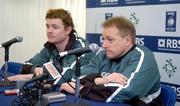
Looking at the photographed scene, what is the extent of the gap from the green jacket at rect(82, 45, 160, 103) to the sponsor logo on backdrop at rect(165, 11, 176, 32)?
749mm

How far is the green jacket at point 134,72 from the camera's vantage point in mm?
2008

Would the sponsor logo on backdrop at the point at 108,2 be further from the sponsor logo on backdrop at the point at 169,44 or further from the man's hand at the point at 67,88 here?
the man's hand at the point at 67,88

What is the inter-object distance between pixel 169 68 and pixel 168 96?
82cm

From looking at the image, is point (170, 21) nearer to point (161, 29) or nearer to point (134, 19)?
point (161, 29)

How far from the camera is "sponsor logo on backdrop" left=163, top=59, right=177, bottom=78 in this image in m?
2.92

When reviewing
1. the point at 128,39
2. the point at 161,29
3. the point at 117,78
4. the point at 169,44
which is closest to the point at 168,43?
the point at 169,44

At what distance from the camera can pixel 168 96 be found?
2.18 m

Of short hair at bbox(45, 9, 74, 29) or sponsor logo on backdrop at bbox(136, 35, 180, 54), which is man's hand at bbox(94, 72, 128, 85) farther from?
sponsor logo on backdrop at bbox(136, 35, 180, 54)

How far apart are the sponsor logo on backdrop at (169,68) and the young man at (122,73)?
2.47 feet

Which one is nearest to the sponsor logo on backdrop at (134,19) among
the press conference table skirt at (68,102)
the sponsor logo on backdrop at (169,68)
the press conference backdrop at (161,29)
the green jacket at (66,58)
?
the press conference backdrop at (161,29)

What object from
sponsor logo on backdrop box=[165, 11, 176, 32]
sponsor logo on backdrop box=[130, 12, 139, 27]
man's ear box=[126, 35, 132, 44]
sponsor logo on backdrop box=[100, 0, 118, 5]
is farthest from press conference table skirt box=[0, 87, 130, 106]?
sponsor logo on backdrop box=[100, 0, 118, 5]

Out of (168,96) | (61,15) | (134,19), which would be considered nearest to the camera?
(168,96)

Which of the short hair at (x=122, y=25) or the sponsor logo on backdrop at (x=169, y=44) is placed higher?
the short hair at (x=122, y=25)

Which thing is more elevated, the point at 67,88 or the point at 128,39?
the point at 128,39
